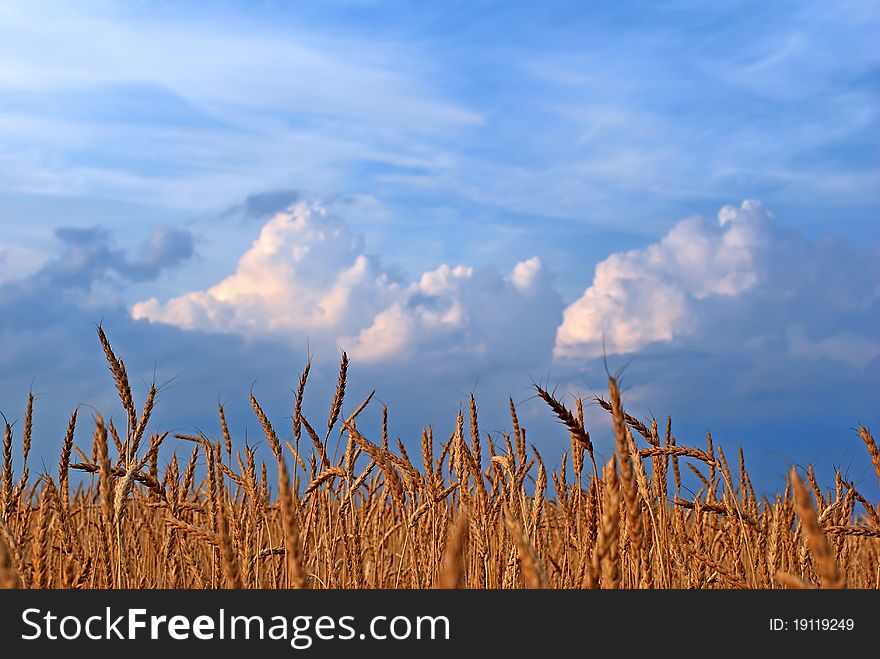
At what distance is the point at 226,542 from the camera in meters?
2.38

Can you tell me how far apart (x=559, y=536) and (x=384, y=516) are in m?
1.56

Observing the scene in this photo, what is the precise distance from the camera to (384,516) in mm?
7473

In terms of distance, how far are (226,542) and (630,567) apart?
3.38 metres
